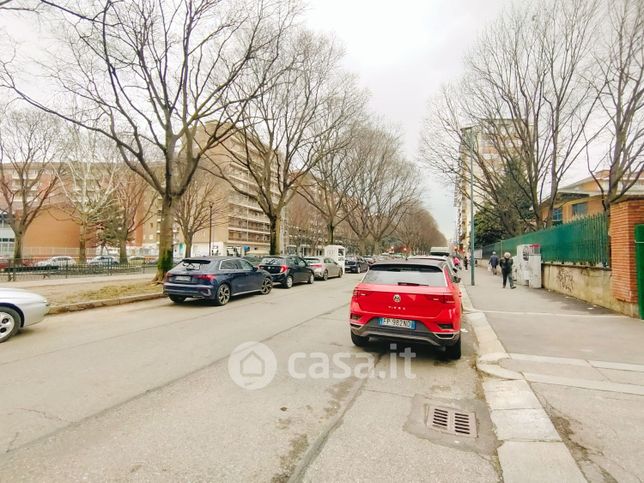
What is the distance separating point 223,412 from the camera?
11.6ft

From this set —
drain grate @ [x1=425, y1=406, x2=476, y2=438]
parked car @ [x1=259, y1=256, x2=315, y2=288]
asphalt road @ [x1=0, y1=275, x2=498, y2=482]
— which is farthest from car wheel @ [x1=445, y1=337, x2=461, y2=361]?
parked car @ [x1=259, y1=256, x2=315, y2=288]

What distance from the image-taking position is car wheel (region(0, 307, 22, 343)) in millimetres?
6285

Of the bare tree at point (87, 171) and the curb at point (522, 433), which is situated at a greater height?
the bare tree at point (87, 171)

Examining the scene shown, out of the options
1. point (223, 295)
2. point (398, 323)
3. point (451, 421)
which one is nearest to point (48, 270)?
point (223, 295)

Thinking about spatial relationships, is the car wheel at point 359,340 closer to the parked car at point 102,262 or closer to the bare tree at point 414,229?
the parked car at point 102,262

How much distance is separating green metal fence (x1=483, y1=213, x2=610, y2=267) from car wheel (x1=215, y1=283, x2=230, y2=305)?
1104cm

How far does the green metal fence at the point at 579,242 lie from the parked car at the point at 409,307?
7363mm

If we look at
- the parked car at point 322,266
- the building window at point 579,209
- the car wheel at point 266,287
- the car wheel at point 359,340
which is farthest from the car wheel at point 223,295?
the building window at point 579,209

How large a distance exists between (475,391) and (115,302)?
10.1 metres

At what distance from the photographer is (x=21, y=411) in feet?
11.5

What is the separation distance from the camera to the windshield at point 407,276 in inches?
225

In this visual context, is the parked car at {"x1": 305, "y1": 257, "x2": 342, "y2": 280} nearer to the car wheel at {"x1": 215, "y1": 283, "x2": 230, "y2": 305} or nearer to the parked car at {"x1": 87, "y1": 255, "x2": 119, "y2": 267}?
the car wheel at {"x1": 215, "y1": 283, "x2": 230, "y2": 305}

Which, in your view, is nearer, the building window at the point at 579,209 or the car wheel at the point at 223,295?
the car wheel at the point at 223,295

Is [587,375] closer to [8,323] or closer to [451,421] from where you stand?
[451,421]
